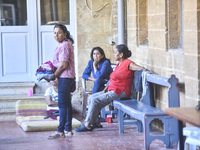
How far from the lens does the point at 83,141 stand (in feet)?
21.8

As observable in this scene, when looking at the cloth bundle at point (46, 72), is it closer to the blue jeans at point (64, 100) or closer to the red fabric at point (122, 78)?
the blue jeans at point (64, 100)

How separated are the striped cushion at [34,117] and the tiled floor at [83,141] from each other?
15 cm

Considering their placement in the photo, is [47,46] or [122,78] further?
[47,46]

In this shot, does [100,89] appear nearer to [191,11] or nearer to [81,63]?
[81,63]

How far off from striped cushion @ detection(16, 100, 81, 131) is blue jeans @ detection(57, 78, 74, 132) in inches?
34.7

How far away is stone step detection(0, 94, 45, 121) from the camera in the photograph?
8.82 m

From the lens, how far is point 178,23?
21.3 ft

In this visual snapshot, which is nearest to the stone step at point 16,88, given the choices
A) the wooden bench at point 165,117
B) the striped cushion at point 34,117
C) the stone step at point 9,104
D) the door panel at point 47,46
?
the stone step at point 9,104

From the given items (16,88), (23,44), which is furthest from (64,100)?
(23,44)

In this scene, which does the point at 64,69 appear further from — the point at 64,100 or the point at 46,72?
the point at 64,100

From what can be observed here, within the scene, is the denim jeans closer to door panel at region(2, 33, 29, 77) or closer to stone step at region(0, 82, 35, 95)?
stone step at region(0, 82, 35, 95)

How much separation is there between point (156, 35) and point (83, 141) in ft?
6.23

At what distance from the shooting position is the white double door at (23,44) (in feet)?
31.6

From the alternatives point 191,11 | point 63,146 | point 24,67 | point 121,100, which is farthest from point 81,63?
point 191,11
